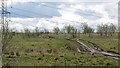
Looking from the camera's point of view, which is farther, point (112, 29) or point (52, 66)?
point (112, 29)

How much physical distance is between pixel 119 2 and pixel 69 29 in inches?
3799

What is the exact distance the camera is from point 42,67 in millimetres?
33312

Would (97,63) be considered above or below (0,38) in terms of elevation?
below

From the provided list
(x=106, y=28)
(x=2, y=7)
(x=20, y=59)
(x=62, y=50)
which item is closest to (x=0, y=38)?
(x=2, y=7)

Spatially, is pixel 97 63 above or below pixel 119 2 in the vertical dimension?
below

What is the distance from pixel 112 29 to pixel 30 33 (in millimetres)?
30263

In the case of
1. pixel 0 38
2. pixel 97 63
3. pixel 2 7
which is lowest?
pixel 97 63

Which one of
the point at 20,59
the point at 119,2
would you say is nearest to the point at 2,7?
the point at 119,2

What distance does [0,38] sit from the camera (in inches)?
846

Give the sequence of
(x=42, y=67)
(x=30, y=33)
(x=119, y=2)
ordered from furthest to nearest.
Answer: (x=30, y=33) < (x=42, y=67) < (x=119, y=2)

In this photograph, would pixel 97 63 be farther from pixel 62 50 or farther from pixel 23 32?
pixel 23 32

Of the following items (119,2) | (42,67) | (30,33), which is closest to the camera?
(119,2)

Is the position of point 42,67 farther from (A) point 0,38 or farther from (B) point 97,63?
(A) point 0,38

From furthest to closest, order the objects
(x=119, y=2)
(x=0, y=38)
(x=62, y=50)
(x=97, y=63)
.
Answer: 1. (x=62, y=50)
2. (x=97, y=63)
3. (x=0, y=38)
4. (x=119, y=2)
